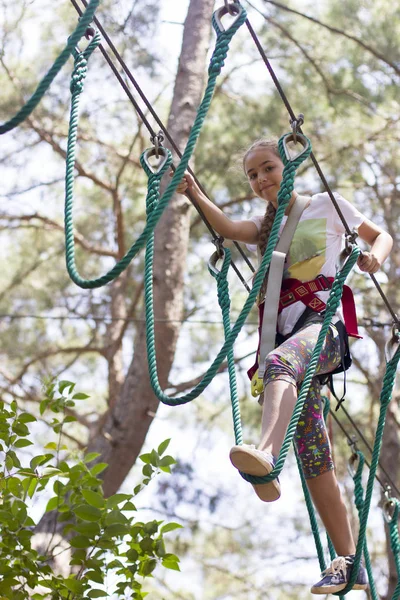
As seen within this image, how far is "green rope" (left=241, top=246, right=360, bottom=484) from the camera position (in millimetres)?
1841

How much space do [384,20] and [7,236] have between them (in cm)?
371

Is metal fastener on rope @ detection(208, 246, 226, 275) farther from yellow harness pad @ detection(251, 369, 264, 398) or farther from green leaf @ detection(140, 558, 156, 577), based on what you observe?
green leaf @ detection(140, 558, 156, 577)

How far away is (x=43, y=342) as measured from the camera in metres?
7.83

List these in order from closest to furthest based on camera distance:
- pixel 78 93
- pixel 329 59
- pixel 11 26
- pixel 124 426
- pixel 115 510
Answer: pixel 78 93 → pixel 115 510 → pixel 124 426 → pixel 11 26 → pixel 329 59

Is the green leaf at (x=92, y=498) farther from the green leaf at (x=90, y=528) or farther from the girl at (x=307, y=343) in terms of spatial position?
the girl at (x=307, y=343)

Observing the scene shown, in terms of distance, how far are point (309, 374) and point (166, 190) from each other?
0.62 meters

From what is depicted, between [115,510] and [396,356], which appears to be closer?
[115,510]

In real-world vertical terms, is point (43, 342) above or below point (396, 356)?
above

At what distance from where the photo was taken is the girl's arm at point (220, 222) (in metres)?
2.30

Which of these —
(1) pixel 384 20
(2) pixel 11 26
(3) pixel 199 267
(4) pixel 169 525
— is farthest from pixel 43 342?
(4) pixel 169 525

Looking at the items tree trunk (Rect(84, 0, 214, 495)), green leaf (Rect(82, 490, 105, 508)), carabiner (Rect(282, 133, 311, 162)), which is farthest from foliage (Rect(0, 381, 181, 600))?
tree trunk (Rect(84, 0, 214, 495))

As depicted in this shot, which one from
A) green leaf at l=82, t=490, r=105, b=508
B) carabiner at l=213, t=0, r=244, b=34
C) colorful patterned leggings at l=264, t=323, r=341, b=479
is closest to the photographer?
carabiner at l=213, t=0, r=244, b=34

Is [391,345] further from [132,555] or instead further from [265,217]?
[132,555]

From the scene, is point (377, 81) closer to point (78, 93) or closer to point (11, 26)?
point (11, 26)
